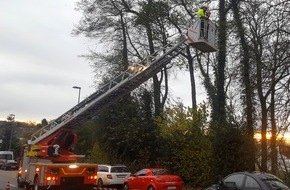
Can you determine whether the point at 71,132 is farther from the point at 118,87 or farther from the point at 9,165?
the point at 9,165

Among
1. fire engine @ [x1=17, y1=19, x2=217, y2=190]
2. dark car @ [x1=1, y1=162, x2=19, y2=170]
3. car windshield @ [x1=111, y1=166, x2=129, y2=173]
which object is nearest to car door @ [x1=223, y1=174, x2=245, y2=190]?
fire engine @ [x1=17, y1=19, x2=217, y2=190]

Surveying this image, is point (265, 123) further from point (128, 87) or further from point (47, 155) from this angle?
point (47, 155)

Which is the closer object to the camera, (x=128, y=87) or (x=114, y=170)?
(x=128, y=87)

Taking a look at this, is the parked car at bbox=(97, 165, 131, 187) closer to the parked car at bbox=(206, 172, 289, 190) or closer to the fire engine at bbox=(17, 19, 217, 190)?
the fire engine at bbox=(17, 19, 217, 190)

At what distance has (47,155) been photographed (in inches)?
725

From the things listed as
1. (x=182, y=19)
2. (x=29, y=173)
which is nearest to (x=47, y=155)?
(x=29, y=173)

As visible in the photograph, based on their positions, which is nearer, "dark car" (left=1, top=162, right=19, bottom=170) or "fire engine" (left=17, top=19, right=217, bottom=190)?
"fire engine" (left=17, top=19, right=217, bottom=190)

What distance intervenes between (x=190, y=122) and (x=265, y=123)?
6274 mm

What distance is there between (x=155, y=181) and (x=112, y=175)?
232 inches

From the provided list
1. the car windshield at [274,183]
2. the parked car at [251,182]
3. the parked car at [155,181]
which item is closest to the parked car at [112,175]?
the parked car at [155,181]

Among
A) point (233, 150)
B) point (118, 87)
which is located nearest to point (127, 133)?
point (118, 87)

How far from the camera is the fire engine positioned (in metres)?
16.5

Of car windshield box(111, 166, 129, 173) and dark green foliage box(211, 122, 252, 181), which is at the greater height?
dark green foliage box(211, 122, 252, 181)

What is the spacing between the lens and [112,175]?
23453mm
